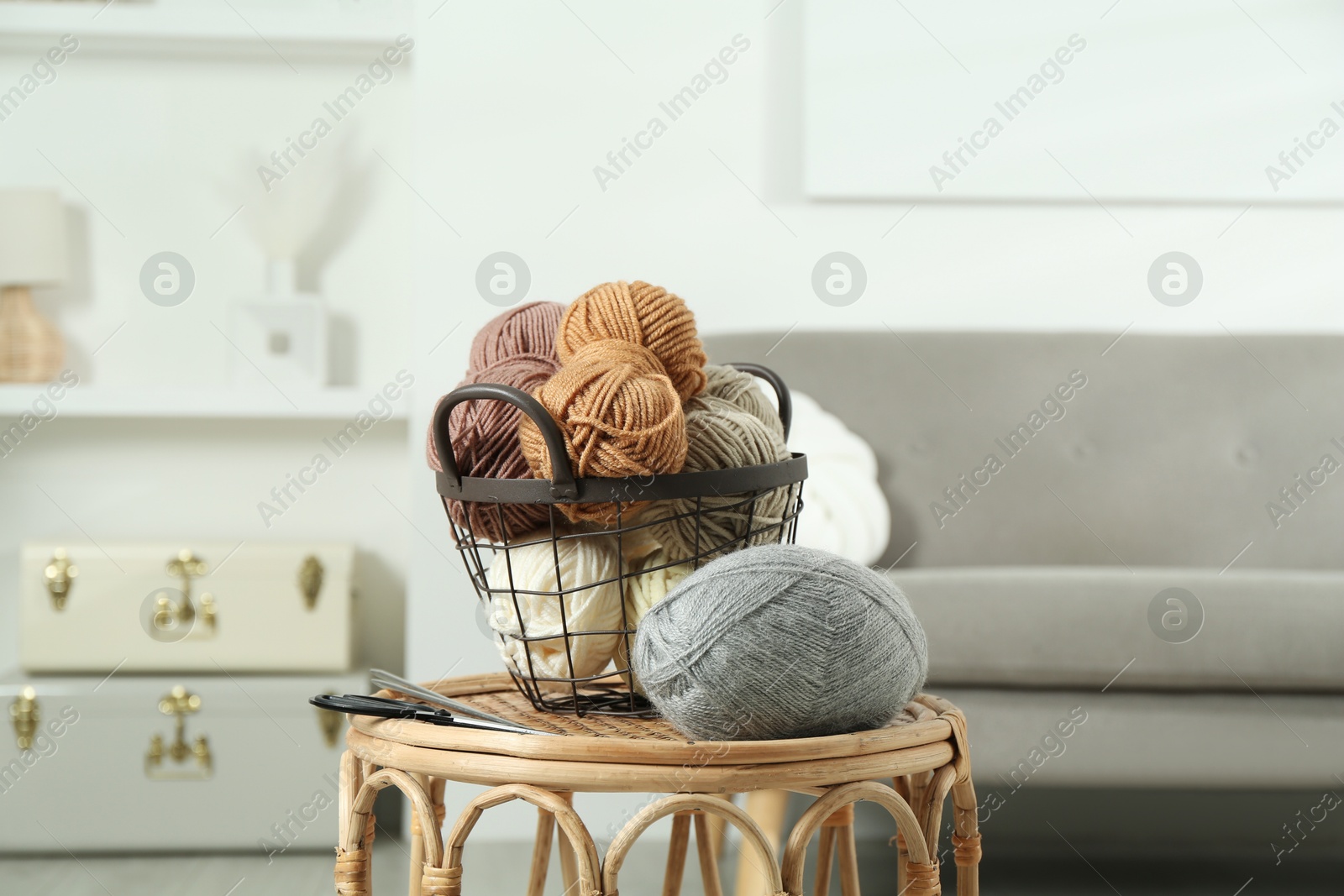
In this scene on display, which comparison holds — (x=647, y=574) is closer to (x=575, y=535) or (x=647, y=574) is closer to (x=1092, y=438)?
(x=575, y=535)

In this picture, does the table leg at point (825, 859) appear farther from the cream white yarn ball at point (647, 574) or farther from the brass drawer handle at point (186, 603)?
the brass drawer handle at point (186, 603)

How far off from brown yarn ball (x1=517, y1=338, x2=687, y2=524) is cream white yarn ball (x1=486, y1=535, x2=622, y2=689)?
0.03 metres

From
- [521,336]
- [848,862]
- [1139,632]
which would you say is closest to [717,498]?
[521,336]

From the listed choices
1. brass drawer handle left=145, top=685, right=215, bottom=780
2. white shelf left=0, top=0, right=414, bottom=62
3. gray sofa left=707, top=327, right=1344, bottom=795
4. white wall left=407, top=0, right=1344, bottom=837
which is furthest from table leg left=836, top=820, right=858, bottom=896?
white shelf left=0, top=0, right=414, bottom=62

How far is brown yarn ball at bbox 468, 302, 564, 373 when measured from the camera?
2.26 ft

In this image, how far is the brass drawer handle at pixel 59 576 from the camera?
171 centimetres

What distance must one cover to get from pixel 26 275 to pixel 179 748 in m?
0.90

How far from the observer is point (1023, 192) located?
75.5 inches

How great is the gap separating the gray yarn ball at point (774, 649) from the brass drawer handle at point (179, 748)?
1384 millimetres

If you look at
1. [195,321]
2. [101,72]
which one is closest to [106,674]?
[195,321]

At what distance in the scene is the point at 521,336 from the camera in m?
0.69

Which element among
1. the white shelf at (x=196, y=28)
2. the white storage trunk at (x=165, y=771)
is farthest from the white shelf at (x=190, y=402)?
the white shelf at (x=196, y=28)

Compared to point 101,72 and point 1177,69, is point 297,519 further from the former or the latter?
point 1177,69

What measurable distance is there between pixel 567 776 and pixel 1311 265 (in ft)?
6.46
